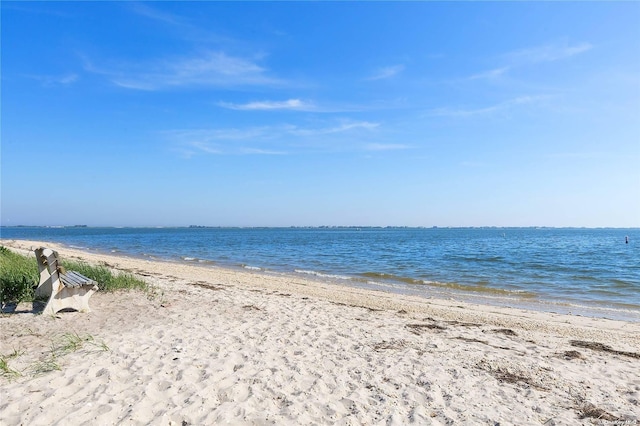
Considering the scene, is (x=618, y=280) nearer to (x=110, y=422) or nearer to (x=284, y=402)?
(x=284, y=402)

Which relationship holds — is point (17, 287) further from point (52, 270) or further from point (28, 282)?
point (52, 270)

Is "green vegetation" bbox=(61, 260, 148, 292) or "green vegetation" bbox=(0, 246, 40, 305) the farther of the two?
"green vegetation" bbox=(61, 260, 148, 292)

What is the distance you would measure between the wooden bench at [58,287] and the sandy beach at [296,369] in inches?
9.2

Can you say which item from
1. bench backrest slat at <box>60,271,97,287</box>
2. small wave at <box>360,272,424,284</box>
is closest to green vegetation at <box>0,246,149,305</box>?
bench backrest slat at <box>60,271,97,287</box>

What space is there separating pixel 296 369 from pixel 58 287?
5.39 meters

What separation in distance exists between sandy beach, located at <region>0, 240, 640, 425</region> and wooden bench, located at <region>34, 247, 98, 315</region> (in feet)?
0.76

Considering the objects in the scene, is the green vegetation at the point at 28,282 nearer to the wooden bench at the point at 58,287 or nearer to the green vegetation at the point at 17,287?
the green vegetation at the point at 17,287

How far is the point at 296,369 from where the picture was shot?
5.51 m

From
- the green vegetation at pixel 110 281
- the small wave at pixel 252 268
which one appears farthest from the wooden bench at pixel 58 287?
the small wave at pixel 252 268

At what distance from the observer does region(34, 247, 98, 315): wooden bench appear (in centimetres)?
781

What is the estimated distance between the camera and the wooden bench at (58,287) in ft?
25.6

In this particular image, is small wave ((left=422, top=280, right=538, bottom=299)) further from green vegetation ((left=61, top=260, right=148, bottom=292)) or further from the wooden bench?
the wooden bench

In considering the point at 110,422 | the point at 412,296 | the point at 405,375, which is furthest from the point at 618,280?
the point at 110,422

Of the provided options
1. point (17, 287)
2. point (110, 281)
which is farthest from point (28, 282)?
point (110, 281)
